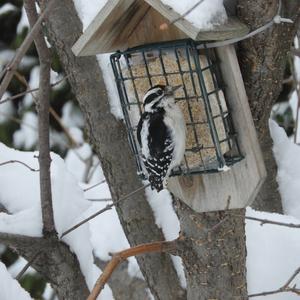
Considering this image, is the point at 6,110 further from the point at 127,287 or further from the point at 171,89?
the point at 171,89

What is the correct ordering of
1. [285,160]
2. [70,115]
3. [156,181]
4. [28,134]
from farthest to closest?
[70,115], [28,134], [285,160], [156,181]

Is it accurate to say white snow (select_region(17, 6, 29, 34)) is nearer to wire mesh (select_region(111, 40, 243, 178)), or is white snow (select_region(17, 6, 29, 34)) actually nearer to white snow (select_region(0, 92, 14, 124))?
white snow (select_region(0, 92, 14, 124))

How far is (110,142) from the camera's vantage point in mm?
2854

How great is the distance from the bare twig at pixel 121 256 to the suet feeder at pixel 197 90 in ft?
0.53

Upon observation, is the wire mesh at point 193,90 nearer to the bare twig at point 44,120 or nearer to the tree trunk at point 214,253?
the tree trunk at point 214,253

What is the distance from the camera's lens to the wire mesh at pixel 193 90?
2316mm

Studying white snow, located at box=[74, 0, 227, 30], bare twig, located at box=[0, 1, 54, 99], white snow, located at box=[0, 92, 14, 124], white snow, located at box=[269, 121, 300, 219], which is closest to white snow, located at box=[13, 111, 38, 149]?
white snow, located at box=[0, 92, 14, 124]

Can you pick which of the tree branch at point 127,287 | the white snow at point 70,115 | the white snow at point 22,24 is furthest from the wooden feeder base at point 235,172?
the white snow at point 70,115

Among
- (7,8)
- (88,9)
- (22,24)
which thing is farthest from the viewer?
(7,8)

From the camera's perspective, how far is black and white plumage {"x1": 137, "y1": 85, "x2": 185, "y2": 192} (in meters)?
2.31

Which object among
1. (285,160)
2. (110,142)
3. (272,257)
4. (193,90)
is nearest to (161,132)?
(193,90)

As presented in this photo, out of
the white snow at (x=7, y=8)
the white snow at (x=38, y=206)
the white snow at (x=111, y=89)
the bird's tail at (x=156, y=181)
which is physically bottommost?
the white snow at (x=38, y=206)

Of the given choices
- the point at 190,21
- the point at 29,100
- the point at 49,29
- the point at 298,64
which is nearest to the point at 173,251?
the point at 190,21

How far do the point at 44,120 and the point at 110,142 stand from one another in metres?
0.54
